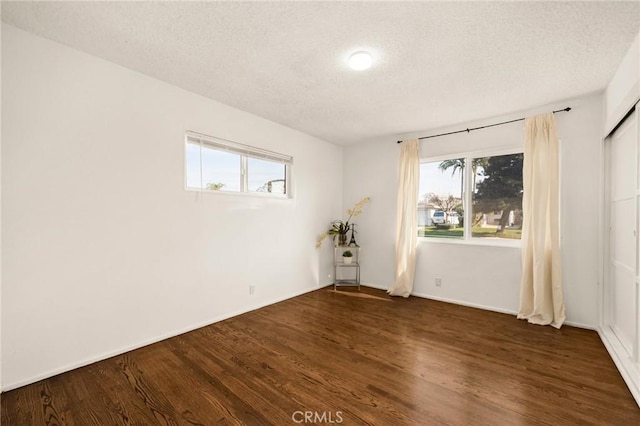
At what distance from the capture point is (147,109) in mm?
2631

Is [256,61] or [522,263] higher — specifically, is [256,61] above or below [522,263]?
above

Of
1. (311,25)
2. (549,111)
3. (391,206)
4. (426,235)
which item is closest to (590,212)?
(549,111)

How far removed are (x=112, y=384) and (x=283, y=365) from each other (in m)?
1.25

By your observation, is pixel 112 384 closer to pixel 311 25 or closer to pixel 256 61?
pixel 256 61

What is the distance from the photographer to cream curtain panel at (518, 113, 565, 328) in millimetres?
3104

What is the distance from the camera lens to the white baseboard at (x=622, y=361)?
75.4 inches

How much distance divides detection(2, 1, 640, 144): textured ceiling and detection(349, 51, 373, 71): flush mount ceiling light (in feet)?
0.23

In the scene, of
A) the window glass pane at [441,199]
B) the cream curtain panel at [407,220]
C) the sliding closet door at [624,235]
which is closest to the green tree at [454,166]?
the window glass pane at [441,199]

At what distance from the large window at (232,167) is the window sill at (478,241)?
2.31 metres

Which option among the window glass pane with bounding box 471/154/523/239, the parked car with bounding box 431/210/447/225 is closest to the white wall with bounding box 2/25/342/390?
the parked car with bounding box 431/210/447/225

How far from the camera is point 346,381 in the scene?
2057 mm

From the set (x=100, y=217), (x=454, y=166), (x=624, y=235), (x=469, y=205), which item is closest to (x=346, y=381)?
(x=100, y=217)

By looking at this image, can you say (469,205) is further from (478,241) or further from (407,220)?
(407,220)

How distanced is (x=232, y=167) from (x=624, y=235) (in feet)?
13.2
